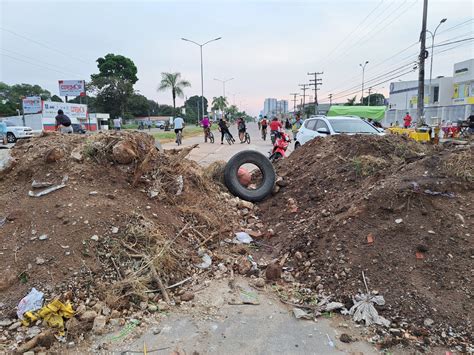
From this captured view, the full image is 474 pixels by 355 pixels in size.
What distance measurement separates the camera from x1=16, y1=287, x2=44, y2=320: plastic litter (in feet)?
10.8

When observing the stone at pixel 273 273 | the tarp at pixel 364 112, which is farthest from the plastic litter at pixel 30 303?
the tarp at pixel 364 112

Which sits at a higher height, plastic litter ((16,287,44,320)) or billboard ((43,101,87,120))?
billboard ((43,101,87,120))

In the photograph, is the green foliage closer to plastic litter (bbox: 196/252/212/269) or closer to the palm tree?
the palm tree

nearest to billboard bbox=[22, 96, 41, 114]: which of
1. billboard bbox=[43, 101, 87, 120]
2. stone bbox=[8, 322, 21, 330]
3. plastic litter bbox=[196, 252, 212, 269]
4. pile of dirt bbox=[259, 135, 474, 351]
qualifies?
billboard bbox=[43, 101, 87, 120]

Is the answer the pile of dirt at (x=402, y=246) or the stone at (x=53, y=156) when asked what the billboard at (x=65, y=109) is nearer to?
the stone at (x=53, y=156)

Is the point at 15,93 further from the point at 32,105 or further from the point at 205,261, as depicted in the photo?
the point at 205,261

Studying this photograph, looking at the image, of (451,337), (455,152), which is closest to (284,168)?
(455,152)

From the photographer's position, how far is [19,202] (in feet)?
15.1

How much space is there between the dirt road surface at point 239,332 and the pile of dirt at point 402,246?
33 cm

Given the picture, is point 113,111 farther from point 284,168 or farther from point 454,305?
point 454,305

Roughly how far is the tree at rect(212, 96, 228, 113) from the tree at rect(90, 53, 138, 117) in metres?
31.6

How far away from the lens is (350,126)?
39.0ft

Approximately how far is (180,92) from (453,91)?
3863 centimetres

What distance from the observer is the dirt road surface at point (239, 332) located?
294cm
